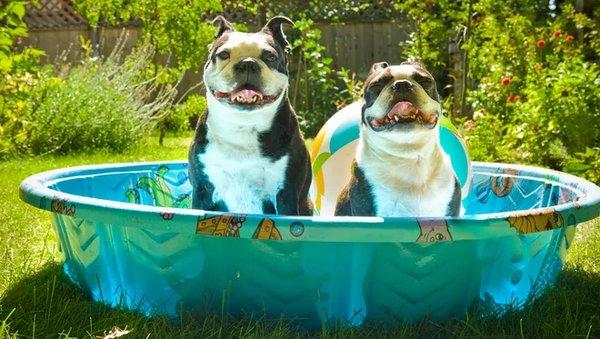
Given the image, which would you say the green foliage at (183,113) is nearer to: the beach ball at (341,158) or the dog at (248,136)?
the beach ball at (341,158)

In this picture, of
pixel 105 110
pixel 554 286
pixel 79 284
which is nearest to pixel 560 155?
pixel 554 286

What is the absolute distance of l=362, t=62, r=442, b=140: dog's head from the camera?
2230 millimetres

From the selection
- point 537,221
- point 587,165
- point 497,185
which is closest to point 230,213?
point 537,221

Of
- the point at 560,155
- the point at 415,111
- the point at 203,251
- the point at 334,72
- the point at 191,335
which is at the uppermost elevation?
the point at 415,111

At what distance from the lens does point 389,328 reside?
2.29 metres

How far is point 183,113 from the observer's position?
9.82m

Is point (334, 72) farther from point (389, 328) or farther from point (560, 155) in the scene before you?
point (389, 328)

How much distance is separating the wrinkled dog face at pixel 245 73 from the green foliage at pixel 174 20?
6321 mm

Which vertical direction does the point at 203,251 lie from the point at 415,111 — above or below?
below

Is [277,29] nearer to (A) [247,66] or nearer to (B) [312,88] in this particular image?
(A) [247,66]

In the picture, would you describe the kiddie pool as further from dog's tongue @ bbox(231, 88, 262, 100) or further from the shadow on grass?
dog's tongue @ bbox(231, 88, 262, 100)

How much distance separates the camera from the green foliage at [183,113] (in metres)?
9.31

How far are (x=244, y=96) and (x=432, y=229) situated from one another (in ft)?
2.14

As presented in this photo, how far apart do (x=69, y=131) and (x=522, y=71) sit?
4150 mm
